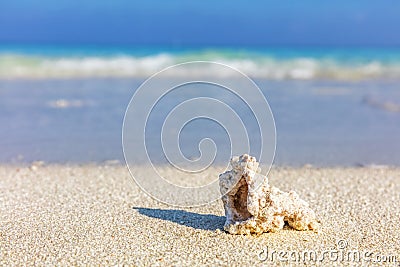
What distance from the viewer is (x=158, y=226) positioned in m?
4.89

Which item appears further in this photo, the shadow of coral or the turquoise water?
the turquoise water

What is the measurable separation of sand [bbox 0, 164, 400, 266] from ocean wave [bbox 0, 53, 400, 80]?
14.8m

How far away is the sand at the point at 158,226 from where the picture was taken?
13.9 feet

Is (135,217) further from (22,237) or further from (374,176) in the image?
(374,176)

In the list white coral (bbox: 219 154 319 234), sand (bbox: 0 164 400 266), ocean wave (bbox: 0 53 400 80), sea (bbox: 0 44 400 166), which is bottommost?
sand (bbox: 0 164 400 266)

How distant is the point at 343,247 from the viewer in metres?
4.48

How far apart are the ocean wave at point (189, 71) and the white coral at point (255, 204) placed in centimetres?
1679

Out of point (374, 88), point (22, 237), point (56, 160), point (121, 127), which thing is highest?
point (374, 88)

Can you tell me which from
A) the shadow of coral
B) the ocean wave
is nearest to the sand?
the shadow of coral

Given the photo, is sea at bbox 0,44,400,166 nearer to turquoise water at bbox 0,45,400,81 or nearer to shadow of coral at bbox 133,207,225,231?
turquoise water at bbox 0,45,400,81

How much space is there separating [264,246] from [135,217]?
4.64ft

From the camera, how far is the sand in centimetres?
423

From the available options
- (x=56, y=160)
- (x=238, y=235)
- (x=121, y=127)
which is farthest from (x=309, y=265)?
(x=121, y=127)

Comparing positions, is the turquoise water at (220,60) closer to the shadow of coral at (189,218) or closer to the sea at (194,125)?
the sea at (194,125)
